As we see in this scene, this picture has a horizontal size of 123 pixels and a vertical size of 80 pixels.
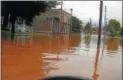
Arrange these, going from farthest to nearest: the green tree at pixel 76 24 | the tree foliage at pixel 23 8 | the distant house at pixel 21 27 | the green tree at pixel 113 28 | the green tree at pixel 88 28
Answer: the green tree at pixel 88 28, the green tree at pixel 76 24, the green tree at pixel 113 28, the distant house at pixel 21 27, the tree foliage at pixel 23 8

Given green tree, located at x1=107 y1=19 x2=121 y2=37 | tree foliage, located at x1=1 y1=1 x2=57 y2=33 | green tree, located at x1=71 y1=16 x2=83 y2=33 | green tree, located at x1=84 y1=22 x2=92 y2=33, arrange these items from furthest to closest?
green tree, located at x1=84 y1=22 x2=92 y2=33, green tree, located at x1=71 y1=16 x2=83 y2=33, green tree, located at x1=107 y1=19 x2=121 y2=37, tree foliage, located at x1=1 y1=1 x2=57 y2=33

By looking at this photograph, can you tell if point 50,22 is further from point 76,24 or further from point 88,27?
point 88,27

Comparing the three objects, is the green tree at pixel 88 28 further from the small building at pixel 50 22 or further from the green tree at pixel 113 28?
the small building at pixel 50 22

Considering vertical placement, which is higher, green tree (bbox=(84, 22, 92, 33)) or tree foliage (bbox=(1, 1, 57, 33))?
tree foliage (bbox=(1, 1, 57, 33))

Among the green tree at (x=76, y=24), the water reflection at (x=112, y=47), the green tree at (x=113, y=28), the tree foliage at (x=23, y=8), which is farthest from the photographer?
the green tree at (x=76, y=24)

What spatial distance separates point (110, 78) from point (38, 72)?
1.97m

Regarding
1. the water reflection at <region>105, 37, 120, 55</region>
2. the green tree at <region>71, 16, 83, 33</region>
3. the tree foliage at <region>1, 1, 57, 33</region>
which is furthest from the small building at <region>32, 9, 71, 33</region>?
the water reflection at <region>105, 37, 120, 55</region>

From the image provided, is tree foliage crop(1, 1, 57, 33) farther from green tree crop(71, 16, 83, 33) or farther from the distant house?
green tree crop(71, 16, 83, 33)

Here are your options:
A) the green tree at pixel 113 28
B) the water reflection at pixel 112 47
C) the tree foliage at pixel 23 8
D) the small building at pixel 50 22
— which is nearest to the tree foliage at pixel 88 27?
the green tree at pixel 113 28

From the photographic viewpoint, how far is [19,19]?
31.7 metres

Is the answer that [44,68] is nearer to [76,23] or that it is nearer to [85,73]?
[85,73]

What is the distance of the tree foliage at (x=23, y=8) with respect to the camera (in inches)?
1055

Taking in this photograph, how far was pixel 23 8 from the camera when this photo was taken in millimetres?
27219

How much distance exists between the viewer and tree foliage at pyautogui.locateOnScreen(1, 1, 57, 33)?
2678 centimetres
